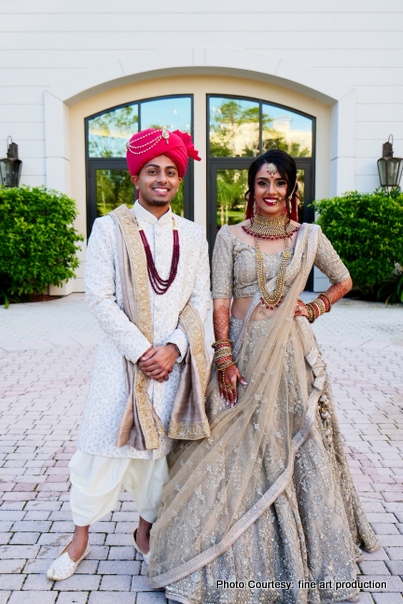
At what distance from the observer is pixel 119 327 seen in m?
2.55

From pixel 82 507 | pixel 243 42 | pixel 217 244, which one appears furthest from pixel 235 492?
pixel 243 42

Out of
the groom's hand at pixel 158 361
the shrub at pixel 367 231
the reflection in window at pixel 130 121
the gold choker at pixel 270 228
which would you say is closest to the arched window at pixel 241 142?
the reflection in window at pixel 130 121

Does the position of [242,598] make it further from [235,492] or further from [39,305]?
[39,305]

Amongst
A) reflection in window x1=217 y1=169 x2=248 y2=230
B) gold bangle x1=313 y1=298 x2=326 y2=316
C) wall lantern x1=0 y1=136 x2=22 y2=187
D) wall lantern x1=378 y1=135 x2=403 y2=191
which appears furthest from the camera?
reflection in window x1=217 y1=169 x2=248 y2=230

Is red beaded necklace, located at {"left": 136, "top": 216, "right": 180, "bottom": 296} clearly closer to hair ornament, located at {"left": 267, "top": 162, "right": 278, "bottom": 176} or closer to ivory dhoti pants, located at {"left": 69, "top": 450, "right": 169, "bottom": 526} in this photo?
hair ornament, located at {"left": 267, "top": 162, "right": 278, "bottom": 176}

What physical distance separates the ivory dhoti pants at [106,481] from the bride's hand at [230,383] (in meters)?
0.39

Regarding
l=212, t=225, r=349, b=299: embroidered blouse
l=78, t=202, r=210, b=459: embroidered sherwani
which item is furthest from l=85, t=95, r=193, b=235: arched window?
l=78, t=202, r=210, b=459: embroidered sherwani

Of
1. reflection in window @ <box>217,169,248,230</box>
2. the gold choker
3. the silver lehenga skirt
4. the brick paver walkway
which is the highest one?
reflection in window @ <box>217,169,248,230</box>

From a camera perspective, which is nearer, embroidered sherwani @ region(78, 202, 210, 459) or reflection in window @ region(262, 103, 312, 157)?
embroidered sherwani @ region(78, 202, 210, 459)

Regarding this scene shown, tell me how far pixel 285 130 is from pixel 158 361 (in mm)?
10669

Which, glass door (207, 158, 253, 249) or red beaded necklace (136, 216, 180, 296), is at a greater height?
glass door (207, 158, 253, 249)

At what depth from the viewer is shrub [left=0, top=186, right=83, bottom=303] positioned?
10.5 meters

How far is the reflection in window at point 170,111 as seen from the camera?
12.2 metres

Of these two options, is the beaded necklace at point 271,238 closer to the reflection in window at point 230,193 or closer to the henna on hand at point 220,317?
the henna on hand at point 220,317
